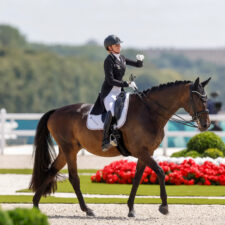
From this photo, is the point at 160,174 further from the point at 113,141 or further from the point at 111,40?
the point at 111,40

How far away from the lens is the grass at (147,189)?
43.1ft

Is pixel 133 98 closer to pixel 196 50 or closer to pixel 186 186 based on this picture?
pixel 186 186

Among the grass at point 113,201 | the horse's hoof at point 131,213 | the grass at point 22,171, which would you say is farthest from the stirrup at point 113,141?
the grass at point 22,171

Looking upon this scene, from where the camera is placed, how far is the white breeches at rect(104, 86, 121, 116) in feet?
33.9

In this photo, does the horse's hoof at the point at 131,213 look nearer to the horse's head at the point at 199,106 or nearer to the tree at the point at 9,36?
the horse's head at the point at 199,106

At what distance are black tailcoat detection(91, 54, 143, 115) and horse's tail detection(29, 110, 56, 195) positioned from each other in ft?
3.57

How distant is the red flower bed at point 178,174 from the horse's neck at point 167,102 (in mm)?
4261

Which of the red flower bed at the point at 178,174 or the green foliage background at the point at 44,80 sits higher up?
the red flower bed at the point at 178,174

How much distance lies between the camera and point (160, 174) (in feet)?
32.5

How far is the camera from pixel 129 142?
10.3 m

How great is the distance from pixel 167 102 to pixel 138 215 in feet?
5.51

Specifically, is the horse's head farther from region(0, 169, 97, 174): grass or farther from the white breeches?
region(0, 169, 97, 174): grass

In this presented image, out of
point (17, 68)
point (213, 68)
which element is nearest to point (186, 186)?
point (17, 68)

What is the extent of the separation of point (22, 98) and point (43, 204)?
225ft
